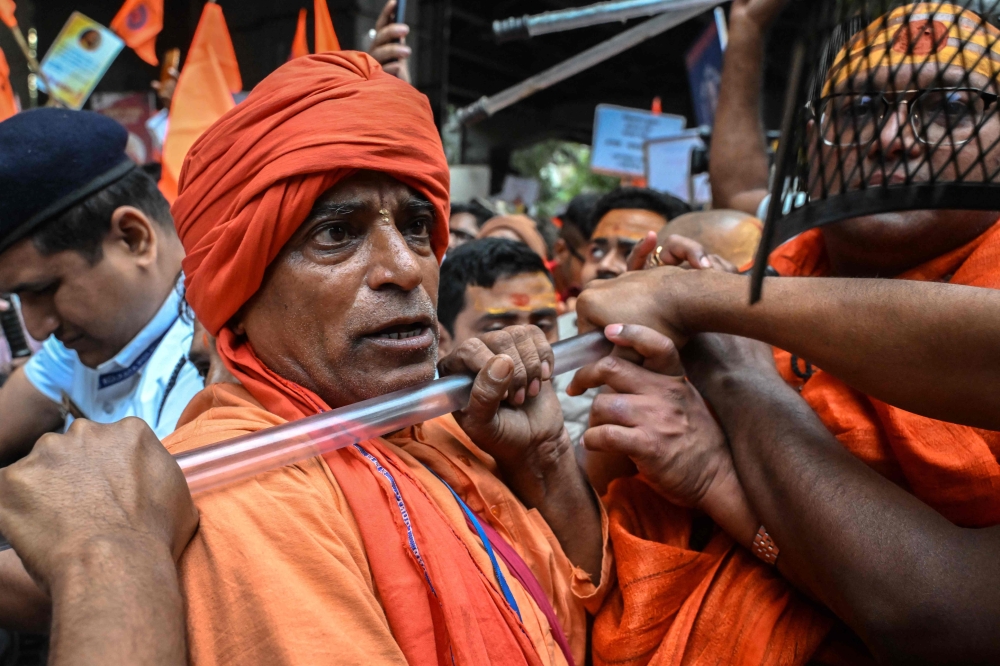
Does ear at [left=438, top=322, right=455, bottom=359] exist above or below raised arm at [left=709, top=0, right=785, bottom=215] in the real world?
below

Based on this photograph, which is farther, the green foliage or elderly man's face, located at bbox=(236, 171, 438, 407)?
the green foliage

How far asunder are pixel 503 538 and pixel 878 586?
2.63ft

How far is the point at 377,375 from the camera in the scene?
5.90 feet

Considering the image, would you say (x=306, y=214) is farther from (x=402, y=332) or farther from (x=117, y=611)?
(x=117, y=611)

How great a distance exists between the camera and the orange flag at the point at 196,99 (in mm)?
3811

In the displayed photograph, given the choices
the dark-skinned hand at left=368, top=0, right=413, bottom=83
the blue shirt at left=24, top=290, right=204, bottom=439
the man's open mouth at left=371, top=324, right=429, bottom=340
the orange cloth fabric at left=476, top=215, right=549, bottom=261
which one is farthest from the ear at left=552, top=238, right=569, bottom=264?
the man's open mouth at left=371, top=324, right=429, bottom=340

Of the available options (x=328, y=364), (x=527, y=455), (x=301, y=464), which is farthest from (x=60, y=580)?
(x=527, y=455)

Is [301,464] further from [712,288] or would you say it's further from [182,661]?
[712,288]

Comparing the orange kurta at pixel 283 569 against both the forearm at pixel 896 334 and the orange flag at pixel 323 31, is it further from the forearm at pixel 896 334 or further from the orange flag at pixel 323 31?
the orange flag at pixel 323 31

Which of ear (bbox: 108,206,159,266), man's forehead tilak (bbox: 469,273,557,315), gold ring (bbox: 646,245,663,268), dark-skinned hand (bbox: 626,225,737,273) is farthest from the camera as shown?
man's forehead tilak (bbox: 469,273,557,315)

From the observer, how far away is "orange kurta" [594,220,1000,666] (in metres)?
1.62

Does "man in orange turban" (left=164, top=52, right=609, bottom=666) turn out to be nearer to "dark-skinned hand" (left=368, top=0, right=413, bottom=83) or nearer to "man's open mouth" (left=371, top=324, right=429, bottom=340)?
"man's open mouth" (left=371, top=324, right=429, bottom=340)

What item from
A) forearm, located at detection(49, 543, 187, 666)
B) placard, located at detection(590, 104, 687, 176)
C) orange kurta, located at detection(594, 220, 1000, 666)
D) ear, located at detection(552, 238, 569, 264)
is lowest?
ear, located at detection(552, 238, 569, 264)

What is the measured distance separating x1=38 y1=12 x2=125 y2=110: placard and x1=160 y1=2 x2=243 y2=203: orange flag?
94 centimetres
